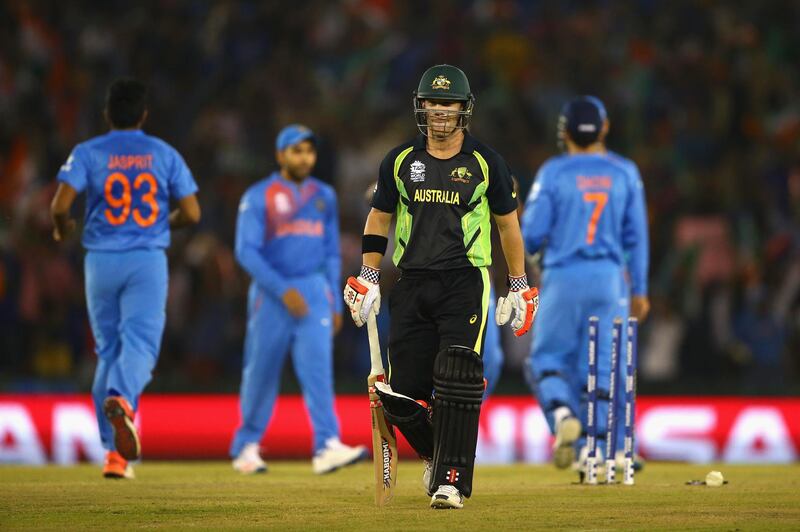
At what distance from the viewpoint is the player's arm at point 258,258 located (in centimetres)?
1033

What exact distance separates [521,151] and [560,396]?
6.56 m

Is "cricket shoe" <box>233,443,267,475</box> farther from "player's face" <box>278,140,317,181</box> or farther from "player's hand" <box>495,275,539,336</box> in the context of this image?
"player's hand" <box>495,275,539,336</box>

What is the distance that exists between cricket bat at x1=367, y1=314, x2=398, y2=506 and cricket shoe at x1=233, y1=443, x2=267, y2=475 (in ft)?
10.6

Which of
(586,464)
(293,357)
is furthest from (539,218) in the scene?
(293,357)

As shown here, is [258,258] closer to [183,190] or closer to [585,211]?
[183,190]

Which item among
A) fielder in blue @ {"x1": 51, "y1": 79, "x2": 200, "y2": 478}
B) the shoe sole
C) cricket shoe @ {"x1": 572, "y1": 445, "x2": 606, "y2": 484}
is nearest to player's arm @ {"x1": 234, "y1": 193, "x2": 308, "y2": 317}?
fielder in blue @ {"x1": 51, "y1": 79, "x2": 200, "y2": 478}

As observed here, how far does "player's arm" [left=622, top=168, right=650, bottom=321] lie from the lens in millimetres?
10055

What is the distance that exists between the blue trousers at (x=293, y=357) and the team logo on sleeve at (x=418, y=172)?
3.38 meters

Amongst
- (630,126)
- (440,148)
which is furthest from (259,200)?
(630,126)

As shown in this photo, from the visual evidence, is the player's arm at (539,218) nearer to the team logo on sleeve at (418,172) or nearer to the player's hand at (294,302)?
the player's hand at (294,302)

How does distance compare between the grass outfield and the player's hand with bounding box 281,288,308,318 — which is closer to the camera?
the grass outfield

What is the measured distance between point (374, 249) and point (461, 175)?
24.0 inches

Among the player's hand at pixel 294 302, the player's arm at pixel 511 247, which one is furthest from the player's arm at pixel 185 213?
the player's arm at pixel 511 247

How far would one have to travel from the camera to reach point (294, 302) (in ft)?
33.9
